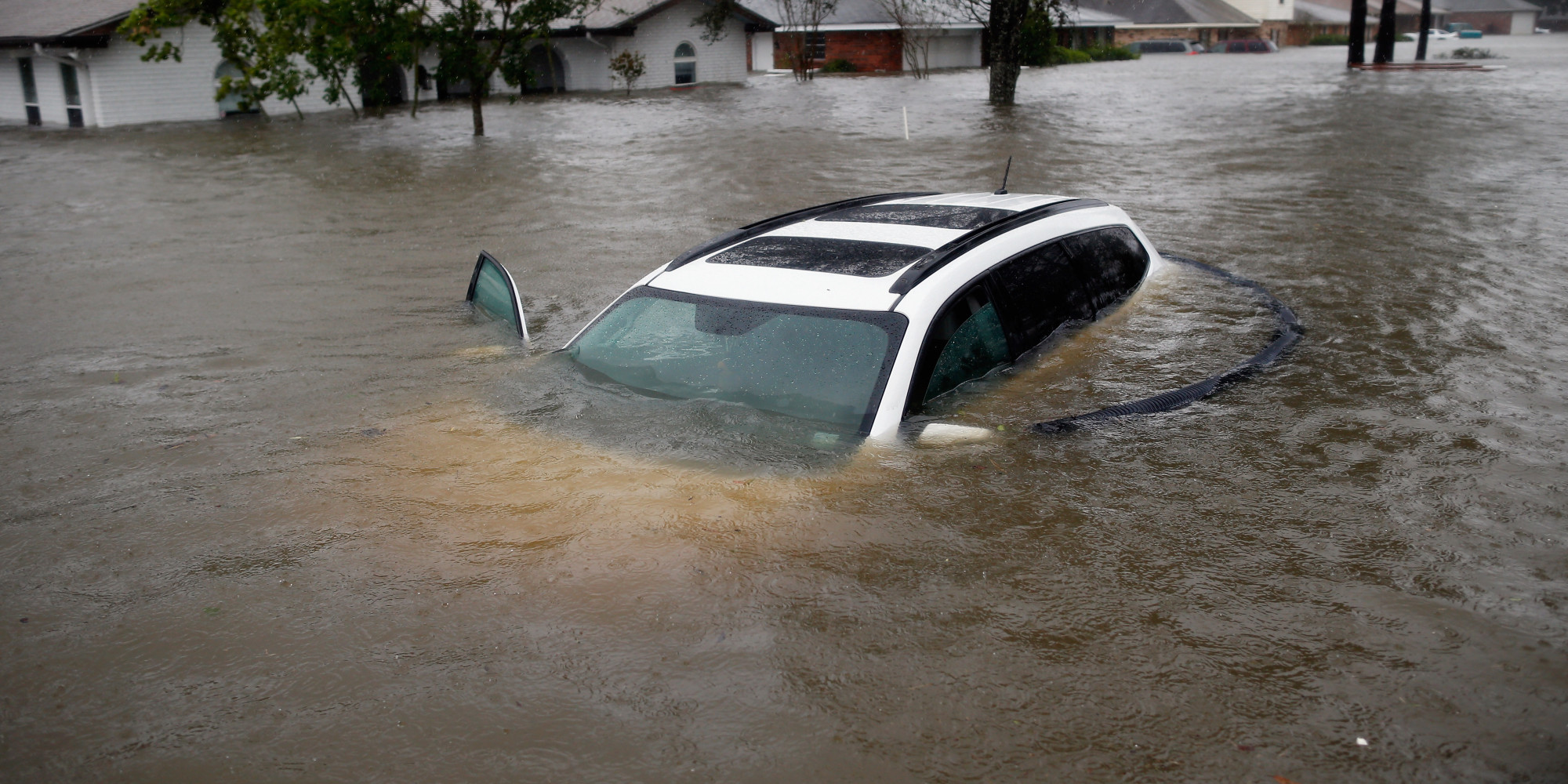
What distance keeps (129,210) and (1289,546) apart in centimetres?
1495

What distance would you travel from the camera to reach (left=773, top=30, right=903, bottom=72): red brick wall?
48094 millimetres

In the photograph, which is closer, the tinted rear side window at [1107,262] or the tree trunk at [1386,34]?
the tinted rear side window at [1107,262]

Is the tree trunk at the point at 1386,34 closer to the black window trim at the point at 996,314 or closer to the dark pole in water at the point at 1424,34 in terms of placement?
the dark pole in water at the point at 1424,34

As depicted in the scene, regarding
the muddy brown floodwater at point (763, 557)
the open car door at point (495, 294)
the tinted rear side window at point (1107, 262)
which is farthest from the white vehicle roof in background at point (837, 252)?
the open car door at point (495, 294)

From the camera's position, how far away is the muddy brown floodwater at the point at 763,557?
314 centimetres

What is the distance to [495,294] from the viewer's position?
7.47m

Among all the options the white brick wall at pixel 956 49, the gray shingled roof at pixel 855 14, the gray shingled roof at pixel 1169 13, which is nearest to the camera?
the gray shingled roof at pixel 855 14

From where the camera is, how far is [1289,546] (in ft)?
13.9

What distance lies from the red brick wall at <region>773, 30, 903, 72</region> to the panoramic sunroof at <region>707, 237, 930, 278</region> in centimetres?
4483

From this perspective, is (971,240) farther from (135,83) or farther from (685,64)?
(685,64)

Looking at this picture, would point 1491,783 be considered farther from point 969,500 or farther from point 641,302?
point 641,302

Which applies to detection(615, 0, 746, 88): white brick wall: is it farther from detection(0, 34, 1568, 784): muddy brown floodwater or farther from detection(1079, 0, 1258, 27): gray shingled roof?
detection(1079, 0, 1258, 27): gray shingled roof

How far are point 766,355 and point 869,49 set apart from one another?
46308 millimetres

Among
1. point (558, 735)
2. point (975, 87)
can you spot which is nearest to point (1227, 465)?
point (558, 735)
